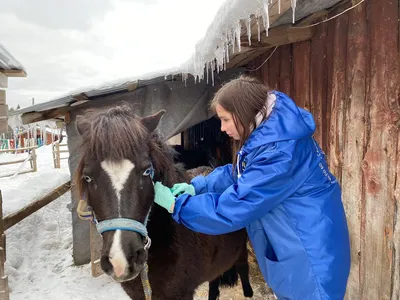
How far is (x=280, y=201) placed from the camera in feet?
5.40

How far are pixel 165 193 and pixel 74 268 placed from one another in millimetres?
3916

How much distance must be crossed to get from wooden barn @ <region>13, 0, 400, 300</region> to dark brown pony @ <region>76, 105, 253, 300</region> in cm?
120

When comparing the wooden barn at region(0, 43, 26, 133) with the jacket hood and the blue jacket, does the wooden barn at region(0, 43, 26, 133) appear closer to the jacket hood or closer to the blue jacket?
the blue jacket

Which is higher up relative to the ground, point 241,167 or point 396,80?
point 396,80

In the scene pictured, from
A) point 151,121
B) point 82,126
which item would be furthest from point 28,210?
point 151,121

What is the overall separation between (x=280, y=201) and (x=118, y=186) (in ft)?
3.04

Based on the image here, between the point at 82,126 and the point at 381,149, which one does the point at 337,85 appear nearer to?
the point at 381,149

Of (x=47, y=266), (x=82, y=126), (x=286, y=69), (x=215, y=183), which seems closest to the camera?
(x=82, y=126)

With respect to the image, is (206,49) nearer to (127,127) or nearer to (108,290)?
(127,127)

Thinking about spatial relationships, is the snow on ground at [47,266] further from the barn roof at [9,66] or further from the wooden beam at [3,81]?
the barn roof at [9,66]

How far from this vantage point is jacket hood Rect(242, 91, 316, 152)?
1.59 m

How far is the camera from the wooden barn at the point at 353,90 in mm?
2197

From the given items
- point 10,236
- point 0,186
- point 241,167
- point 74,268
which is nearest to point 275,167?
point 241,167

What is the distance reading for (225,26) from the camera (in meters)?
2.50
